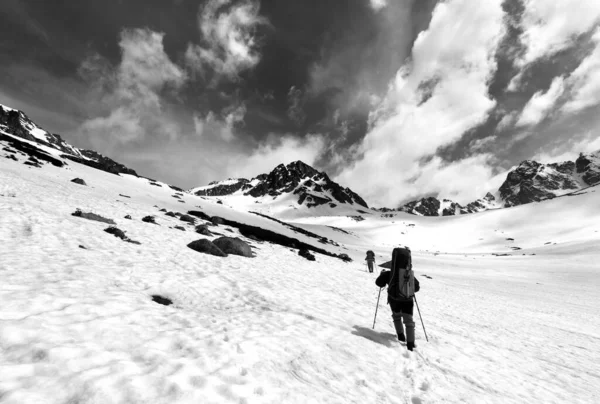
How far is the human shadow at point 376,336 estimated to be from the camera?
7.97 metres

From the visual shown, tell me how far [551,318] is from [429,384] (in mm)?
17145

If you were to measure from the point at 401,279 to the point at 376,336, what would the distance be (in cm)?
200

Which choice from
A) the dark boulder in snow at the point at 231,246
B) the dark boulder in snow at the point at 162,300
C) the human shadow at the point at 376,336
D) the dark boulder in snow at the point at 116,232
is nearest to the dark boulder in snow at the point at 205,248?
the dark boulder in snow at the point at 231,246

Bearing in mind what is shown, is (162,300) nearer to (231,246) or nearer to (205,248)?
(205,248)

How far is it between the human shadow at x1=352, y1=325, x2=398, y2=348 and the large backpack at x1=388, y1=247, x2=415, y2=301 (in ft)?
4.22

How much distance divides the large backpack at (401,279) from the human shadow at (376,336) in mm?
1286

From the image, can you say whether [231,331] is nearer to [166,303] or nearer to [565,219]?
[166,303]

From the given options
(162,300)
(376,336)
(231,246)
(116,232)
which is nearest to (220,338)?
(162,300)

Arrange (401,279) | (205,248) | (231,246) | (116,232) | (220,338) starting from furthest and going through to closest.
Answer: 1. (231,246)
2. (205,248)
3. (116,232)
4. (401,279)
5. (220,338)

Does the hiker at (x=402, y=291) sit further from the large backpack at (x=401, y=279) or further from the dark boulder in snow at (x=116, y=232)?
the dark boulder in snow at (x=116, y=232)

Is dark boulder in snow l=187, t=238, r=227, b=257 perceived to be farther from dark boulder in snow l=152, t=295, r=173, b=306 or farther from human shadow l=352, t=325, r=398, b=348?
human shadow l=352, t=325, r=398, b=348

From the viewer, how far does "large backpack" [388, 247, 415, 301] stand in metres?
7.88

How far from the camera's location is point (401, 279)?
7977mm

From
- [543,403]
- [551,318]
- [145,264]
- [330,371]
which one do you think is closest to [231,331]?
[330,371]
